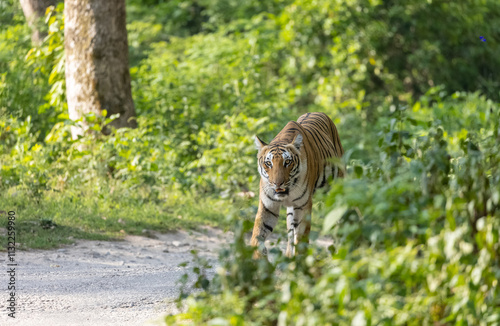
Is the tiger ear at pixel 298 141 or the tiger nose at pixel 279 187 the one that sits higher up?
the tiger ear at pixel 298 141

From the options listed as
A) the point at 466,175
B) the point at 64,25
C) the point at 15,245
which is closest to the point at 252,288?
the point at 466,175

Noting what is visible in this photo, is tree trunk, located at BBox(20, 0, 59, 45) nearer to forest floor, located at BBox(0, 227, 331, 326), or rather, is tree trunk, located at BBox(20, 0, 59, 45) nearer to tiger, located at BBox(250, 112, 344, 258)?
forest floor, located at BBox(0, 227, 331, 326)

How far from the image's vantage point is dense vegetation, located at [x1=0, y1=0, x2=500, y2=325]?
2.85m

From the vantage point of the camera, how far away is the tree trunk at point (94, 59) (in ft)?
30.6

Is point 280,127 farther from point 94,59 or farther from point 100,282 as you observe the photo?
point 100,282

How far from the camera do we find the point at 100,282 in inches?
210

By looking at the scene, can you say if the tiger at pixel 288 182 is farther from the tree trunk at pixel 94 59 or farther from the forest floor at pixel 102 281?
the tree trunk at pixel 94 59

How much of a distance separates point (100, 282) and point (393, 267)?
319 centimetres

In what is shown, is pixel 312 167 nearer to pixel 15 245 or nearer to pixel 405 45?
pixel 15 245

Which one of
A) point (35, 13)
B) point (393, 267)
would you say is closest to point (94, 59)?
→ point (35, 13)

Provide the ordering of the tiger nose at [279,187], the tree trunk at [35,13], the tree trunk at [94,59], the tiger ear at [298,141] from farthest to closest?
1. the tree trunk at [35,13]
2. the tree trunk at [94,59]
3. the tiger ear at [298,141]
4. the tiger nose at [279,187]

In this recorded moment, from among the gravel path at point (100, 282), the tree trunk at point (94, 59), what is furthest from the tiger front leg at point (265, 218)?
the tree trunk at point (94, 59)

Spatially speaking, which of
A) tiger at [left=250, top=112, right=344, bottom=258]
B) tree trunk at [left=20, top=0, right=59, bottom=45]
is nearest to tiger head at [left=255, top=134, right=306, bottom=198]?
tiger at [left=250, top=112, right=344, bottom=258]

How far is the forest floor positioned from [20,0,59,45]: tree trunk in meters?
5.62
